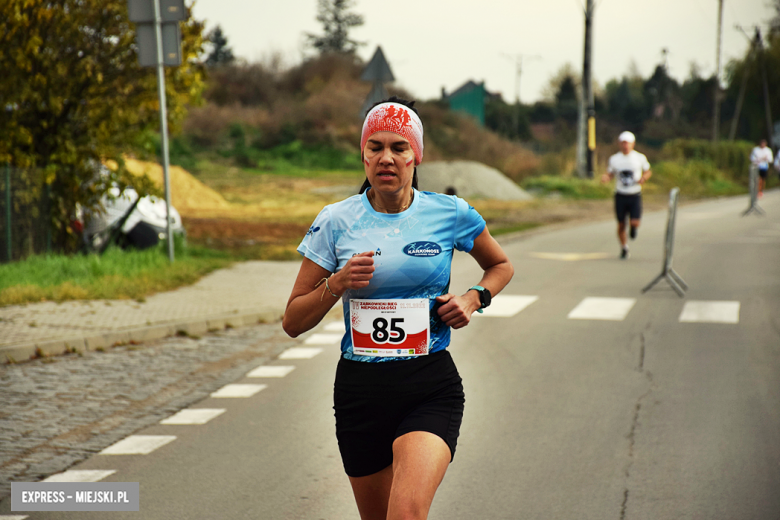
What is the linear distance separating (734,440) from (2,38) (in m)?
10.7

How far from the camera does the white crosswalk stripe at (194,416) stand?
6.29 m

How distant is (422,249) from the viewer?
10.4 feet

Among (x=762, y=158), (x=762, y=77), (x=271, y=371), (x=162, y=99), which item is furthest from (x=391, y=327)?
(x=762, y=77)

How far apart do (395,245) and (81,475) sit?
2.87 m

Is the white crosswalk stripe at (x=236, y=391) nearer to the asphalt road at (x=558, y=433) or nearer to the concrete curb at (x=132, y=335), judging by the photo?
the asphalt road at (x=558, y=433)

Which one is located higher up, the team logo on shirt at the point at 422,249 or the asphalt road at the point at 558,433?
the team logo on shirt at the point at 422,249

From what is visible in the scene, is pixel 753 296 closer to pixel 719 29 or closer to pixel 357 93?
pixel 719 29

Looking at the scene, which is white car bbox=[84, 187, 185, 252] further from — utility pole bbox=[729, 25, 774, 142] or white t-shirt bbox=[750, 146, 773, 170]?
utility pole bbox=[729, 25, 774, 142]

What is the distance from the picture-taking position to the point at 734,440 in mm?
5672

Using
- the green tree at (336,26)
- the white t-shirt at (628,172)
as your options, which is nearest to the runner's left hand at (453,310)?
the white t-shirt at (628,172)

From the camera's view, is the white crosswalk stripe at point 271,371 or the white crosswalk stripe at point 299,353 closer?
the white crosswalk stripe at point 271,371

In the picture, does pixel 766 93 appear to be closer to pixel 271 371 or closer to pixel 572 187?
pixel 572 187

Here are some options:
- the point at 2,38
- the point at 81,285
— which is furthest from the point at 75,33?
the point at 81,285

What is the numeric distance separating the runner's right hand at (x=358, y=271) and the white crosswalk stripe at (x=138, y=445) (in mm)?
3083
